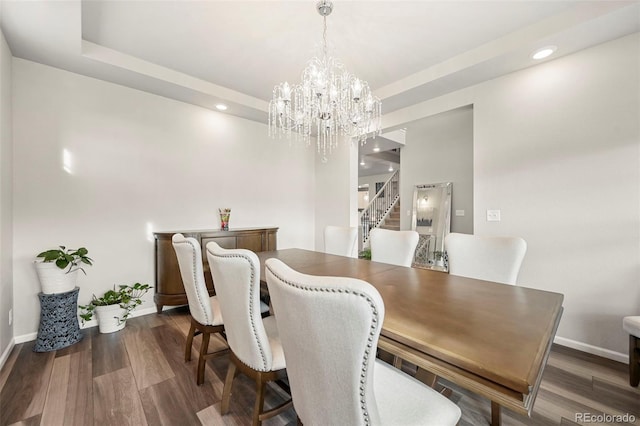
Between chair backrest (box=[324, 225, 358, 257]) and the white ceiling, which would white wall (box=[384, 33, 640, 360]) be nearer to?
the white ceiling

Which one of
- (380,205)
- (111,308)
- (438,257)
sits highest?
(380,205)

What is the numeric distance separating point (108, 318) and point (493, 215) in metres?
4.02

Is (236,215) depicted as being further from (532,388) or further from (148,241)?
(532,388)

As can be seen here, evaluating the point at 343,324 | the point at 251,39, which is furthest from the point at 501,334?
the point at 251,39

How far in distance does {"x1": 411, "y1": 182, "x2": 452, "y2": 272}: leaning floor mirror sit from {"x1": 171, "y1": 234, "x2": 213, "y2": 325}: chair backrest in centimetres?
377

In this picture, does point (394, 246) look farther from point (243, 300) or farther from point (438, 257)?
point (438, 257)

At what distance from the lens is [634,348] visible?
174cm

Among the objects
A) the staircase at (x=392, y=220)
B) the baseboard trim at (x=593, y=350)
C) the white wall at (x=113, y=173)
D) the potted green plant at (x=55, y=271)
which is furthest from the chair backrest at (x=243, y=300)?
the staircase at (x=392, y=220)

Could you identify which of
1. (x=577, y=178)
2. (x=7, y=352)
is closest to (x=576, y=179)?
(x=577, y=178)

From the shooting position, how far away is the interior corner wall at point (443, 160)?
4559 millimetres

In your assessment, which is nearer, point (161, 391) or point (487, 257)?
point (161, 391)

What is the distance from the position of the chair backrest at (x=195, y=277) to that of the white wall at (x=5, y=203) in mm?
1574

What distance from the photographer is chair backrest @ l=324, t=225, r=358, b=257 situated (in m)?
2.81

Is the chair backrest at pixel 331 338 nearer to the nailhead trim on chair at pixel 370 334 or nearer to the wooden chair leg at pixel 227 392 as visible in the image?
the nailhead trim on chair at pixel 370 334
